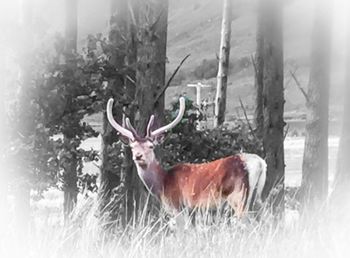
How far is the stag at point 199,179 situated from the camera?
3.10 m

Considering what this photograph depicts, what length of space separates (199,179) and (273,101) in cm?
66

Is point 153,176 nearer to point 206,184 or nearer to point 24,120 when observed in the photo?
point 206,184

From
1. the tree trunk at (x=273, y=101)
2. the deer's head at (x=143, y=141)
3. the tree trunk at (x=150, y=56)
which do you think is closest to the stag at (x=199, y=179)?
the deer's head at (x=143, y=141)

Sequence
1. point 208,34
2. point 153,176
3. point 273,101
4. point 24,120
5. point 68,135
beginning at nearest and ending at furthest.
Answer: point 153,176
point 24,120
point 68,135
point 273,101
point 208,34

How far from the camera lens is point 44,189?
3250mm

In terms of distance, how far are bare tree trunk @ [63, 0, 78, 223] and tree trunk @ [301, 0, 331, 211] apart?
96 cm

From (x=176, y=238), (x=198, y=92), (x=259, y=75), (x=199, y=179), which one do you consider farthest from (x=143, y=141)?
(x=259, y=75)

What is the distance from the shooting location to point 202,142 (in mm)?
3502

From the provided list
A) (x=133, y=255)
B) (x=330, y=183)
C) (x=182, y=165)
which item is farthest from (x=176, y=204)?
(x=330, y=183)

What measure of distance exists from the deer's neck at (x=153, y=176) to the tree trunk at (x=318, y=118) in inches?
29.2

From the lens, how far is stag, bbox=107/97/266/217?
10.2 feet

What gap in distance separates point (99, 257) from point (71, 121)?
780 millimetres

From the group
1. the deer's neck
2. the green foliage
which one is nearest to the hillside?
the green foliage

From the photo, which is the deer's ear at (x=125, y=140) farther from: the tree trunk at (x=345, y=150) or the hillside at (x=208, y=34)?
the tree trunk at (x=345, y=150)
